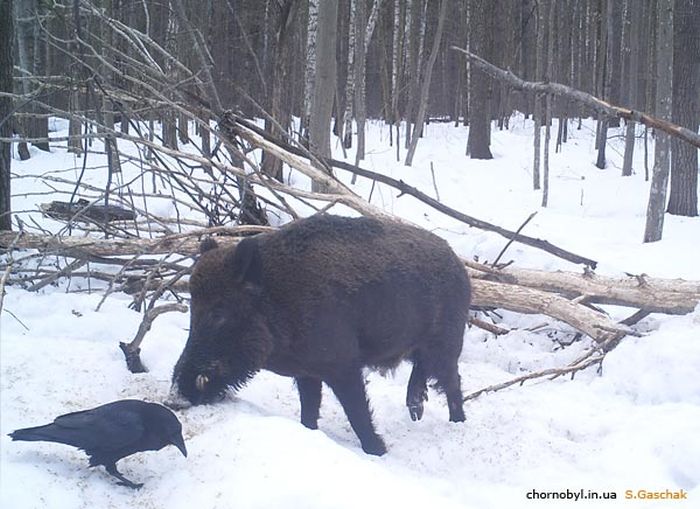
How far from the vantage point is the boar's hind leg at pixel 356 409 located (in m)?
4.05

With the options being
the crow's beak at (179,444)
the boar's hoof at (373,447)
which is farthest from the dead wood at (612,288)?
the crow's beak at (179,444)

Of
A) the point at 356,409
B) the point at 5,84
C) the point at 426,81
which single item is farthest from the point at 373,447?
A: the point at 426,81

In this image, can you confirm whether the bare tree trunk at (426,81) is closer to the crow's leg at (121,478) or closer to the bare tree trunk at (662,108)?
the bare tree trunk at (662,108)

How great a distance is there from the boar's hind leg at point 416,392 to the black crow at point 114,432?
1.81m

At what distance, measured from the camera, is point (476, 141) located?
23000 millimetres

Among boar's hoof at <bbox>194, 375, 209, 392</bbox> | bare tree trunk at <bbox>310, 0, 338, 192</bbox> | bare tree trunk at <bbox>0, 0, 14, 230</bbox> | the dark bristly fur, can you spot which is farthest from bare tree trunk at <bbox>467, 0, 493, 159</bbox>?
boar's hoof at <bbox>194, 375, 209, 392</bbox>

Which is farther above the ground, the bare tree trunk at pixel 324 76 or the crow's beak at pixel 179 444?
the bare tree trunk at pixel 324 76

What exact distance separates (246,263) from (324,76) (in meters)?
7.48

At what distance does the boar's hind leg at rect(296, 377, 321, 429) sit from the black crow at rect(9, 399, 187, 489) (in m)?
1.05

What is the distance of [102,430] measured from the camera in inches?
124

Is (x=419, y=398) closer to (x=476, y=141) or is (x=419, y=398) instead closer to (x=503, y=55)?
(x=476, y=141)

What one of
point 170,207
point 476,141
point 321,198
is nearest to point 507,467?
point 321,198

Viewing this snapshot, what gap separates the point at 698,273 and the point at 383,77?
692 inches

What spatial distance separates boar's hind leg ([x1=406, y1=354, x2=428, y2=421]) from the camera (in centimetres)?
466
